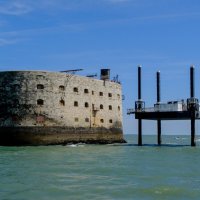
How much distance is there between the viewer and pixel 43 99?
45062mm

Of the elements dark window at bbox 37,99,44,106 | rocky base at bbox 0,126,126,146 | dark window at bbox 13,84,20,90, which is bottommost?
rocky base at bbox 0,126,126,146

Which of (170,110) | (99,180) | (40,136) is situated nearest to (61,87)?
(40,136)

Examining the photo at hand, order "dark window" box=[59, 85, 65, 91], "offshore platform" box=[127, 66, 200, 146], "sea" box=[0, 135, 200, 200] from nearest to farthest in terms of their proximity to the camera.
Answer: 1. "sea" box=[0, 135, 200, 200]
2. "offshore platform" box=[127, 66, 200, 146]
3. "dark window" box=[59, 85, 65, 91]

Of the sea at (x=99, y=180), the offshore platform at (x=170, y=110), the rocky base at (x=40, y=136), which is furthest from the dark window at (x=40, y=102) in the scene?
the sea at (x=99, y=180)

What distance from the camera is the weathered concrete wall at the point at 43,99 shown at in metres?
44.7

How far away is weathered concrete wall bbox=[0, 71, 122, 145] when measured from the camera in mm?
44656

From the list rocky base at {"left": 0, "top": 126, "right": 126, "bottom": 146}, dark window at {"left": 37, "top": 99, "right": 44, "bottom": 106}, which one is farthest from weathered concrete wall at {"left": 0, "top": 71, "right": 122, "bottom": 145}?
rocky base at {"left": 0, "top": 126, "right": 126, "bottom": 146}

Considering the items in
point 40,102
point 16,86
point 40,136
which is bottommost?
point 40,136

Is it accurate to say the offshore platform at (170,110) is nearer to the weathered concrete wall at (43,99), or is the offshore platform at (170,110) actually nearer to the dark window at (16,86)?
the weathered concrete wall at (43,99)

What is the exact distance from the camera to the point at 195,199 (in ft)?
49.7

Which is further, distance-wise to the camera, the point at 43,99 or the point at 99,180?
the point at 43,99

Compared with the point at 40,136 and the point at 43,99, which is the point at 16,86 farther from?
the point at 40,136

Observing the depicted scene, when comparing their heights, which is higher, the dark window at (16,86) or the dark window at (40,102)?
the dark window at (16,86)

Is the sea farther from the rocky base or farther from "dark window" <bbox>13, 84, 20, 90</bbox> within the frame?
"dark window" <bbox>13, 84, 20, 90</bbox>
